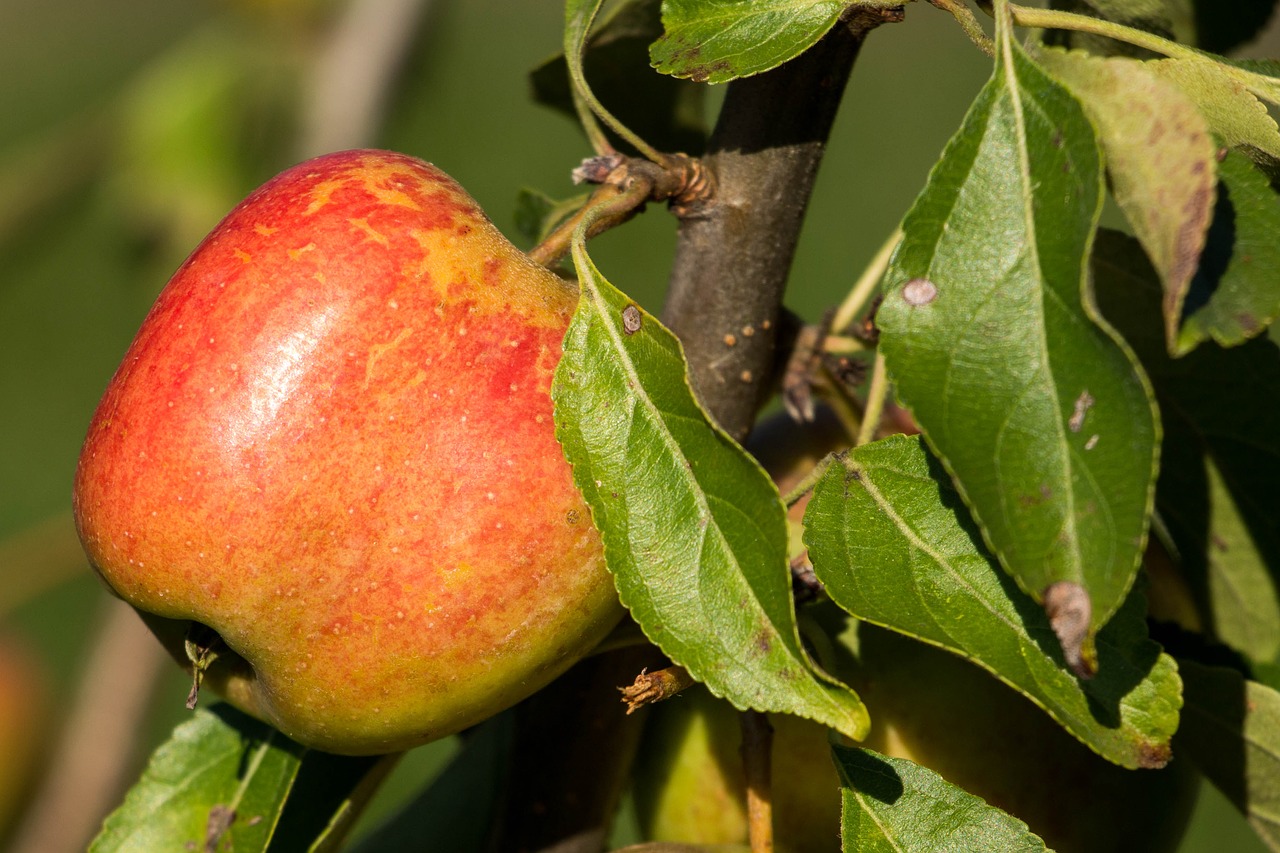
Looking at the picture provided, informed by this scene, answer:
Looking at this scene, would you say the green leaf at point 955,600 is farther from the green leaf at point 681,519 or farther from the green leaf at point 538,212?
the green leaf at point 538,212

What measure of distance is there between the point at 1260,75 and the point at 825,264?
15.9 ft

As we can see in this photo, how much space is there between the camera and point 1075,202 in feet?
1.82

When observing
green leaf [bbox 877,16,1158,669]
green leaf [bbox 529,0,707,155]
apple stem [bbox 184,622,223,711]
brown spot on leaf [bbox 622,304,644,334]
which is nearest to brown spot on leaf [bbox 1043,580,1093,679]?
green leaf [bbox 877,16,1158,669]

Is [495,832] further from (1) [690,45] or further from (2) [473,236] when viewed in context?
(1) [690,45]

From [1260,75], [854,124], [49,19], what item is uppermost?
[1260,75]

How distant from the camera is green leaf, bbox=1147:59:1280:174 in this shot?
615 millimetres

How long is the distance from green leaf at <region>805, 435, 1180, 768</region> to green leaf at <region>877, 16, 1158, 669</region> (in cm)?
7

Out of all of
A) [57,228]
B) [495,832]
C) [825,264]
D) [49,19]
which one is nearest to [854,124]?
[825,264]

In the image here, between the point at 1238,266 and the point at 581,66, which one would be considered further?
the point at 581,66

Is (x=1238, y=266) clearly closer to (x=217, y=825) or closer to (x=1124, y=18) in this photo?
(x=1124, y=18)

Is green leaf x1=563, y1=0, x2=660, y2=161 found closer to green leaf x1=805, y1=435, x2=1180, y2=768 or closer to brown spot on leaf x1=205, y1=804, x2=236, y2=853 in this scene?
green leaf x1=805, y1=435, x2=1180, y2=768

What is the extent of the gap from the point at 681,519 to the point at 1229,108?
0.34 metres

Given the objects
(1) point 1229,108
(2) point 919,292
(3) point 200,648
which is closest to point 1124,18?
(1) point 1229,108

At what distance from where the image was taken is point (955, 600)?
0.64 m
